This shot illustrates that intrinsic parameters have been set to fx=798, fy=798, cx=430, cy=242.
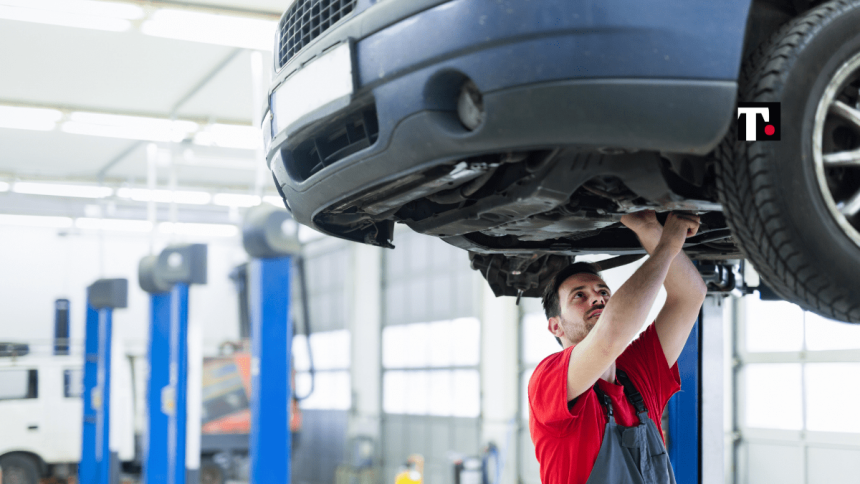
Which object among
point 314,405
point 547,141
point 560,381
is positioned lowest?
point 314,405

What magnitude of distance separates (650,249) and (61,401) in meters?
10.7

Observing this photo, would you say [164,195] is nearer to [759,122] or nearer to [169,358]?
[169,358]

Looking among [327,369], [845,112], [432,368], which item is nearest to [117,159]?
[432,368]

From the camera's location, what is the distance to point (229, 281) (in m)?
17.8

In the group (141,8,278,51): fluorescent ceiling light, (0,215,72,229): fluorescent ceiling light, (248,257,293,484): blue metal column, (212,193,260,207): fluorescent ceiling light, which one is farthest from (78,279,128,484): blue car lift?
(141,8,278,51): fluorescent ceiling light

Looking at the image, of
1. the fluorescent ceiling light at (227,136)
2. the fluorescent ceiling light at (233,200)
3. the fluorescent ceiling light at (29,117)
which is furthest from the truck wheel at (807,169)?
the fluorescent ceiling light at (233,200)

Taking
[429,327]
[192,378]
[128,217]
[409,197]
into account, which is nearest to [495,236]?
[409,197]

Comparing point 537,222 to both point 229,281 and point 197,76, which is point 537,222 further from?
point 229,281

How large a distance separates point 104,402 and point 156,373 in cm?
220

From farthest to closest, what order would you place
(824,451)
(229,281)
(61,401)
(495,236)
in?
(229,281) → (61,401) → (824,451) → (495,236)

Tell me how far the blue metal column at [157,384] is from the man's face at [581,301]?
665 centimetres

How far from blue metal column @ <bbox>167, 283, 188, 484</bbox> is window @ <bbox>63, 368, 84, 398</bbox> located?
3.98 meters

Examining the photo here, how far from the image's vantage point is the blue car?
1.23 meters

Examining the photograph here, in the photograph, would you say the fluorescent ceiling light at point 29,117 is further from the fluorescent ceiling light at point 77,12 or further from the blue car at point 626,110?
the blue car at point 626,110
